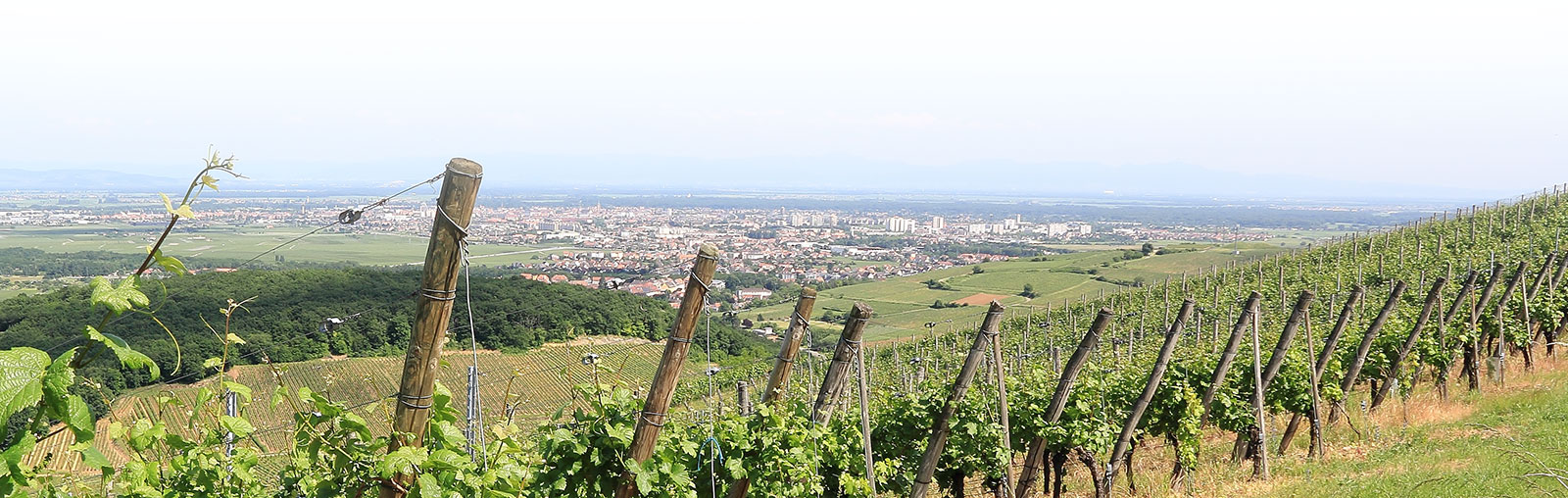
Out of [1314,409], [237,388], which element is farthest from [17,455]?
[1314,409]

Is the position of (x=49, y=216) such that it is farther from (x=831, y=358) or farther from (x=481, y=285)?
(x=831, y=358)

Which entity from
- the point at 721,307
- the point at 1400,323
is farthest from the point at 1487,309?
the point at 721,307

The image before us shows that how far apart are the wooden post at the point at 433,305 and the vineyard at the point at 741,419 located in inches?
0.5

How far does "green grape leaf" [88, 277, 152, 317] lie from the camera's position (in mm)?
1938

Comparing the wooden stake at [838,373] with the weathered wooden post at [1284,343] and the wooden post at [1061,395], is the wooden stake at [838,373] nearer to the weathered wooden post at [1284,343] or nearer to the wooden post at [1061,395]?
the wooden post at [1061,395]

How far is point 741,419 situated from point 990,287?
52.3 meters

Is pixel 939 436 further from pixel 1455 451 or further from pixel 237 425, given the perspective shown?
pixel 1455 451

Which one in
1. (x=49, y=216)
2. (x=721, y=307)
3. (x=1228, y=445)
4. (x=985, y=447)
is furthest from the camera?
(x=49, y=216)

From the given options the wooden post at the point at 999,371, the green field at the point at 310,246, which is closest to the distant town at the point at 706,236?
the green field at the point at 310,246

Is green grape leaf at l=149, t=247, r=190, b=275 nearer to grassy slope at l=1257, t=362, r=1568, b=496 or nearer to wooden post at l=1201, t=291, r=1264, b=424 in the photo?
grassy slope at l=1257, t=362, r=1568, b=496

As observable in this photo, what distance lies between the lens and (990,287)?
5472 centimetres

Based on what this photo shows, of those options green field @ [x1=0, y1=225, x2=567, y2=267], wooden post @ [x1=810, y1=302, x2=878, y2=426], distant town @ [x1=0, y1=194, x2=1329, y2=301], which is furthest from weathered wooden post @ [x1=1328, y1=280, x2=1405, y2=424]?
green field @ [x1=0, y1=225, x2=567, y2=267]

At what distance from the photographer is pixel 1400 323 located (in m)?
10.1

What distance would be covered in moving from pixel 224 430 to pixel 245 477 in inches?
10.0
